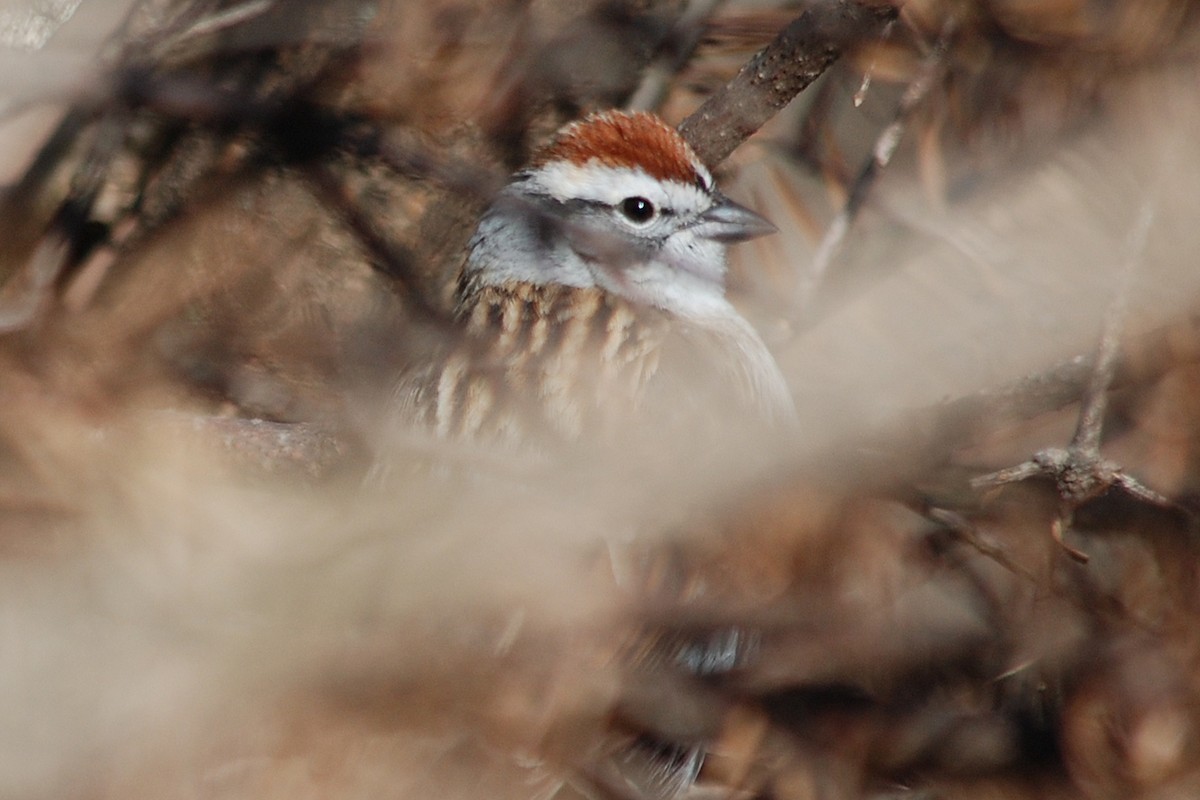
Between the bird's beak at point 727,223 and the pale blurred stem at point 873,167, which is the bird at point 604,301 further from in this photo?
the pale blurred stem at point 873,167

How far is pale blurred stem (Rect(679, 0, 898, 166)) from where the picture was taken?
2262 millimetres

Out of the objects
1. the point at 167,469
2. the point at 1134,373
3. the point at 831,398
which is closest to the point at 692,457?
the point at 831,398

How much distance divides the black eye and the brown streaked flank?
5cm

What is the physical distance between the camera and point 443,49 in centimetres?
283

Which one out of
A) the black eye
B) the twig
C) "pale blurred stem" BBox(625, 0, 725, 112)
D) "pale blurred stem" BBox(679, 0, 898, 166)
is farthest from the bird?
"pale blurred stem" BBox(625, 0, 725, 112)

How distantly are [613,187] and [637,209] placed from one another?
6cm

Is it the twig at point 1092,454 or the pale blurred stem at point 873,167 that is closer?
the twig at point 1092,454

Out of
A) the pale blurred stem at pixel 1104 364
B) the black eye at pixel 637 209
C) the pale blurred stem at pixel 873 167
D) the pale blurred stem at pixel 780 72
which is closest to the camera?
the pale blurred stem at pixel 1104 364

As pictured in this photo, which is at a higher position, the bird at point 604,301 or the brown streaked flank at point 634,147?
the brown streaked flank at point 634,147

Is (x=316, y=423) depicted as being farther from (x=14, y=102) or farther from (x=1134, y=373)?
(x=1134, y=373)

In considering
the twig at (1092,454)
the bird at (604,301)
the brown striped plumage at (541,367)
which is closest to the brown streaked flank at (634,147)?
the bird at (604,301)

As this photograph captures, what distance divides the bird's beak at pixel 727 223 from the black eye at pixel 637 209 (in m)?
0.09

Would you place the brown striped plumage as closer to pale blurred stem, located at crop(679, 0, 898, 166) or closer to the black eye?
the black eye

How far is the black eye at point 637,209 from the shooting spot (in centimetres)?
237
